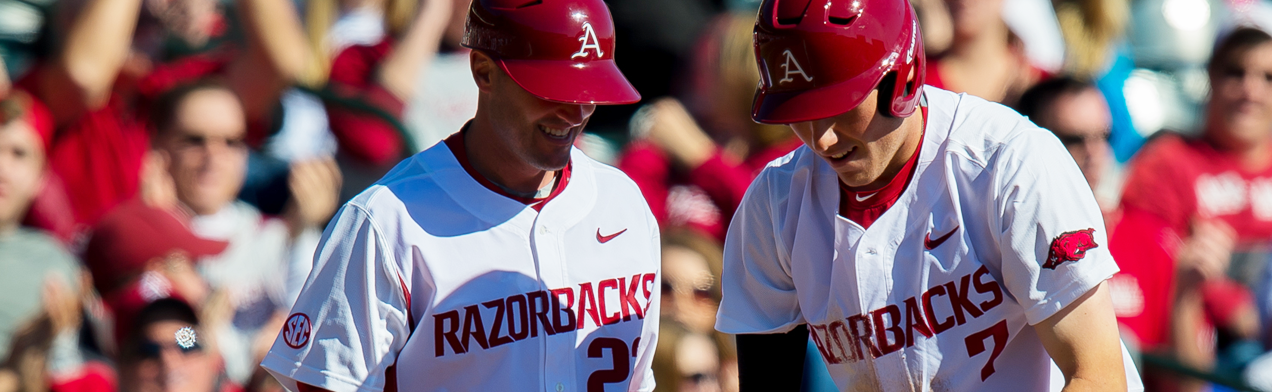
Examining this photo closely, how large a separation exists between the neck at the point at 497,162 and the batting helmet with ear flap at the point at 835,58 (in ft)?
1.93

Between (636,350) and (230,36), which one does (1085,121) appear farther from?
(230,36)

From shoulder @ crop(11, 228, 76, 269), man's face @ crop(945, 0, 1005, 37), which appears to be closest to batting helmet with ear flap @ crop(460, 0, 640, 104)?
shoulder @ crop(11, 228, 76, 269)

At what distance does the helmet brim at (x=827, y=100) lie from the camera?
2.33 meters

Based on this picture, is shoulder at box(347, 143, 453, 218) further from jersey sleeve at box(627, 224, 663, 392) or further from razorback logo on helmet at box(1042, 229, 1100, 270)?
razorback logo on helmet at box(1042, 229, 1100, 270)

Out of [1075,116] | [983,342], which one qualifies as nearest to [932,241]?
[983,342]

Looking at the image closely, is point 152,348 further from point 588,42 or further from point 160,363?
point 588,42

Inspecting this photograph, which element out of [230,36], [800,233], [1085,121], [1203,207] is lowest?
[1203,207]

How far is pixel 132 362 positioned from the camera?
4.24 m

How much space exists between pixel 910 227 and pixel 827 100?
1.28 ft

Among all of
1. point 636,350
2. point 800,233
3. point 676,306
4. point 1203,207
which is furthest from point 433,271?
point 1203,207

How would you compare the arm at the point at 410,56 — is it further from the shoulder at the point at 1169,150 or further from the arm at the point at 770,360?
the shoulder at the point at 1169,150

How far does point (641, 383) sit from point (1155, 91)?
3799 mm

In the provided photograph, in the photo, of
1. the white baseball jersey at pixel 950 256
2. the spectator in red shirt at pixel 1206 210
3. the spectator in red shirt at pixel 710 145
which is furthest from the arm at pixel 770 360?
the spectator in red shirt at pixel 1206 210

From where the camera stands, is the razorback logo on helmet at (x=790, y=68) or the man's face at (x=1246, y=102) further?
the man's face at (x=1246, y=102)
